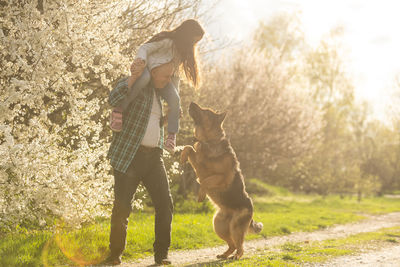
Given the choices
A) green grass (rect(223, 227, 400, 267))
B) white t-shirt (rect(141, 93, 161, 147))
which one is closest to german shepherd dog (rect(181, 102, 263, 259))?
green grass (rect(223, 227, 400, 267))

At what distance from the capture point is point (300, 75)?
2806 cm

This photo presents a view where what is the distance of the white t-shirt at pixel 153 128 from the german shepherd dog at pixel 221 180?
1206 mm

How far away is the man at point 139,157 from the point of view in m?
3.73

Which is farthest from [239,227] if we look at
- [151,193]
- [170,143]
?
[170,143]

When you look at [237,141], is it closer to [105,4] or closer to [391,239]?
[391,239]

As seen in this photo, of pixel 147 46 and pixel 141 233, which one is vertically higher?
pixel 147 46

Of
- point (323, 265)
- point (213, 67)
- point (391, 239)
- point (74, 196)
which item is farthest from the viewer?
point (213, 67)

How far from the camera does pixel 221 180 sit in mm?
5016

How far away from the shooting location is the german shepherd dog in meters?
5.00

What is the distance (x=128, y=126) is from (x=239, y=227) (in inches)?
86.9

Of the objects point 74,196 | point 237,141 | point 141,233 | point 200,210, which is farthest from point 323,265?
point 237,141

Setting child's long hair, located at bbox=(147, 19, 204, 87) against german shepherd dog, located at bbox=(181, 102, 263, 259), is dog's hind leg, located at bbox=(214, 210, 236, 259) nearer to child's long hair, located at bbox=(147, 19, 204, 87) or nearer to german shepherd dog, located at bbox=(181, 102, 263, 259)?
german shepherd dog, located at bbox=(181, 102, 263, 259)

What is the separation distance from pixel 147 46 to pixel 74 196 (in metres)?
2.05

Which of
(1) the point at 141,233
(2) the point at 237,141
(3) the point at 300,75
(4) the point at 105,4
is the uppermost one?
(3) the point at 300,75
